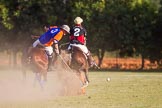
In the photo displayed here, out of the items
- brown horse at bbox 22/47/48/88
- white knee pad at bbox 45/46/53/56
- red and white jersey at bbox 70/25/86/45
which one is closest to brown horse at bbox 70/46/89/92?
red and white jersey at bbox 70/25/86/45

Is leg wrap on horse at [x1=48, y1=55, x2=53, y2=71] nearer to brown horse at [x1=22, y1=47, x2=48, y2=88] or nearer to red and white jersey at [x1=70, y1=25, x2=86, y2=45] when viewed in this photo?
brown horse at [x1=22, y1=47, x2=48, y2=88]

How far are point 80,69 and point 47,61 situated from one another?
1.41 meters

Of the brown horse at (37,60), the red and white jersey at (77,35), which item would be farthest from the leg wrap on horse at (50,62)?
the red and white jersey at (77,35)

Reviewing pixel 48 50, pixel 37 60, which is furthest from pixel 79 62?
pixel 37 60

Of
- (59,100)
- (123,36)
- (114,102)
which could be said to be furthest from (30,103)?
(123,36)

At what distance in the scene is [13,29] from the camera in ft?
194

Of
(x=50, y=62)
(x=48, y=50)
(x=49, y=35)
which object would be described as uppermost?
(x=49, y=35)

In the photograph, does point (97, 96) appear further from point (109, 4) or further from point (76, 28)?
point (109, 4)

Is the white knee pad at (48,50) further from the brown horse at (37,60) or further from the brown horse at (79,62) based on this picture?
the brown horse at (79,62)

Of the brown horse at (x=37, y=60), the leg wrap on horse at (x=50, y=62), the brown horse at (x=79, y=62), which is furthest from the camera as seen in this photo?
the brown horse at (x=79, y=62)

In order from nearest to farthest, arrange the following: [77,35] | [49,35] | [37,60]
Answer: [37,60] → [49,35] → [77,35]

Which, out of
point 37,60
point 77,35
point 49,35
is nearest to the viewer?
point 37,60

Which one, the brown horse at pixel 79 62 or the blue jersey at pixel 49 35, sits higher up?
the blue jersey at pixel 49 35

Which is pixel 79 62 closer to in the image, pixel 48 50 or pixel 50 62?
pixel 50 62
